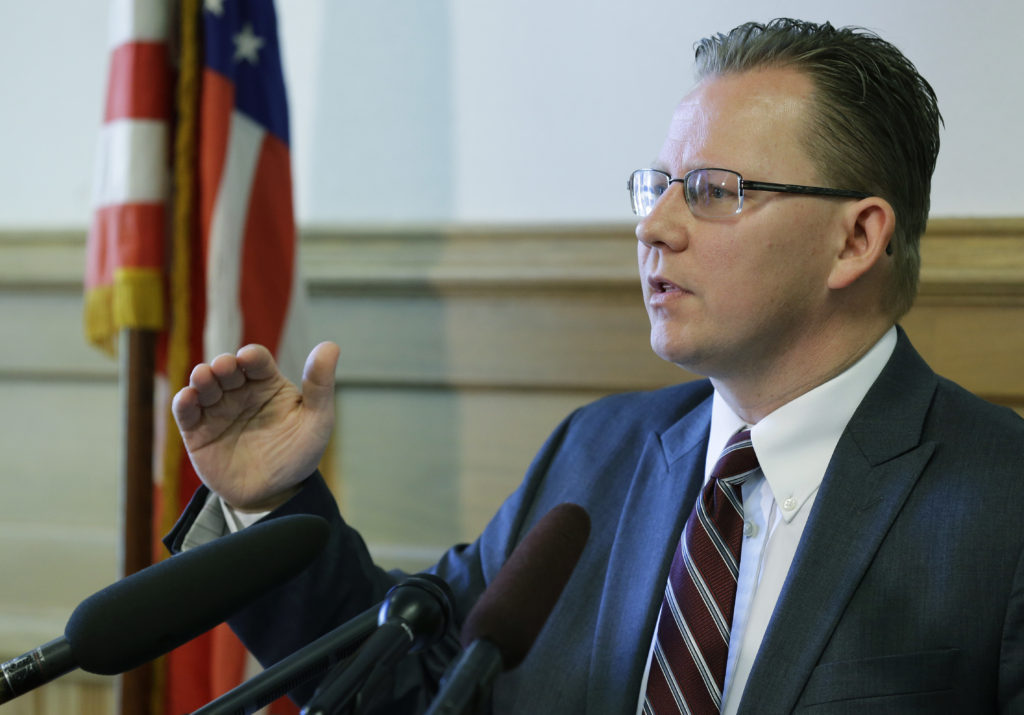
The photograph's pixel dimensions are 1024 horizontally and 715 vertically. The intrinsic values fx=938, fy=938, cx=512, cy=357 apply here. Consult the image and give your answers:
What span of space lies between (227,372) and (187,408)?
8 centimetres

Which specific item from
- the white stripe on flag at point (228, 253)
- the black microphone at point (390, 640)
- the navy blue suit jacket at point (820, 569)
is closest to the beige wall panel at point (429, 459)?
the white stripe on flag at point (228, 253)

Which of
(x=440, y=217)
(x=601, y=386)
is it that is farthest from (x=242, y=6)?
(x=601, y=386)

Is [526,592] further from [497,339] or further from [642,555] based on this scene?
[497,339]

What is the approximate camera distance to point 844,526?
3.65ft

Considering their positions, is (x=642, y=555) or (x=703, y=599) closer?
(x=703, y=599)

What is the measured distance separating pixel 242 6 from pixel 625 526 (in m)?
1.22

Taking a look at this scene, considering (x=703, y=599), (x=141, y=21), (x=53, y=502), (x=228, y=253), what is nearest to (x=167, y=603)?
(x=703, y=599)

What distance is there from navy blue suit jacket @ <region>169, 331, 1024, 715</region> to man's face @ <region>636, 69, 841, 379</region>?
156 millimetres

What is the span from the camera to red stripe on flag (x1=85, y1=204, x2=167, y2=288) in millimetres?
1729

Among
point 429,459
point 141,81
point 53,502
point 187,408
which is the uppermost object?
point 141,81

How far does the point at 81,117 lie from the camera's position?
2.10m

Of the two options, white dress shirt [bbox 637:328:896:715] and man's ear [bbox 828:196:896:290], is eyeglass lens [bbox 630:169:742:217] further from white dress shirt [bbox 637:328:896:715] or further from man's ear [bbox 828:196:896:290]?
white dress shirt [bbox 637:328:896:715]

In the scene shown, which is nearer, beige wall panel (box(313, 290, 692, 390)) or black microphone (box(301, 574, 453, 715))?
black microphone (box(301, 574, 453, 715))

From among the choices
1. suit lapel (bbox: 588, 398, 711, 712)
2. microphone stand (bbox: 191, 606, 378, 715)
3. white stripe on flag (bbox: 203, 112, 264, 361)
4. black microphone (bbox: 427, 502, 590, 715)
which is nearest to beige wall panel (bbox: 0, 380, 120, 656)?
white stripe on flag (bbox: 203, 112, 264, 361)
